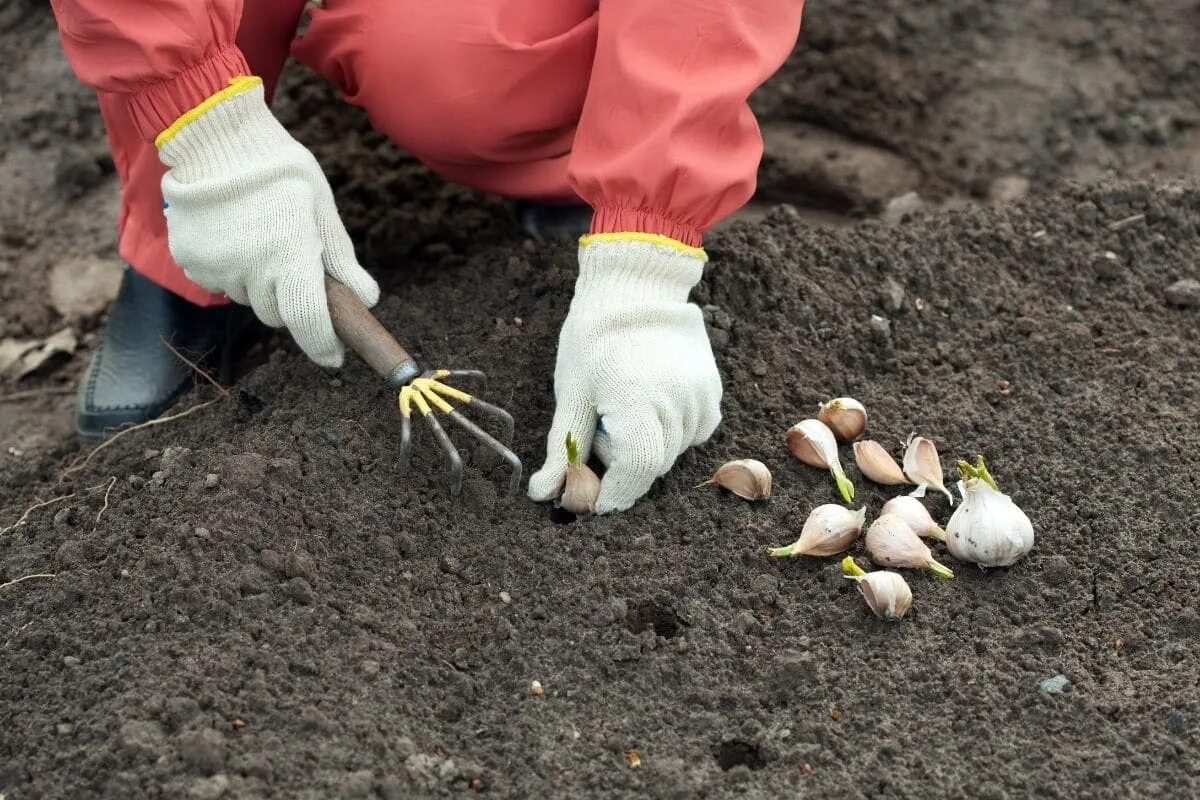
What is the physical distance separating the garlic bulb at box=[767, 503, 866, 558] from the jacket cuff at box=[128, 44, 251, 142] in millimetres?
888

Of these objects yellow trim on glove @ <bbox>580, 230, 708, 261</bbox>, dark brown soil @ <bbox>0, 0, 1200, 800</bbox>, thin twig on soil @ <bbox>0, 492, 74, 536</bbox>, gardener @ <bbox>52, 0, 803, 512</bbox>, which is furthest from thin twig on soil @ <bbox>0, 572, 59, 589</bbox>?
yellow trim on glove @ <bbox>580, 230, 708, 261</bbox>

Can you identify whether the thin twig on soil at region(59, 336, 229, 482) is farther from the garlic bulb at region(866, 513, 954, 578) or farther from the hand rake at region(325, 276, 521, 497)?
the garlic bulb at region(866, 513, 954, 578)

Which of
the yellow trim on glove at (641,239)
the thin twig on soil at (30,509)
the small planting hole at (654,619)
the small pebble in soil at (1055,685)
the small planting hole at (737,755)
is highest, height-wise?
the yellow trim on glove at (641,239)

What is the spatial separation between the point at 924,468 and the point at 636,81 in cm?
61

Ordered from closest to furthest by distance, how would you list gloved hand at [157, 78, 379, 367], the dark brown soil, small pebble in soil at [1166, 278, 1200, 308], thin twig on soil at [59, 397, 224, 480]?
the dark brown soil < gloved hand at [157, 78, 379, 367] < thin twig on soil at [59, 397, 224, 480] < small pebble in soil at [1166, 278, 1200, 308]

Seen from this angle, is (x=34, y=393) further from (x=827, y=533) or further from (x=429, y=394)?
(x=827, y=533)

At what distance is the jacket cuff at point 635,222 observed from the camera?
155 cm

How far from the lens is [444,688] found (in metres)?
1.41

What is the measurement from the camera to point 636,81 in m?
1.52

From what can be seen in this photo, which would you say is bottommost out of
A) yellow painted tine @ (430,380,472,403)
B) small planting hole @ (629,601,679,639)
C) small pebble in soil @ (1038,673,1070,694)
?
small pebble in soil @ (1038,673,1070,694)

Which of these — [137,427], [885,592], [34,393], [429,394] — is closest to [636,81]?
[429,394]

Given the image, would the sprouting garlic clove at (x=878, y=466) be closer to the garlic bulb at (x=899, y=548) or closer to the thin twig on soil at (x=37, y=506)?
the garlic bulb at (x=899, y=548)

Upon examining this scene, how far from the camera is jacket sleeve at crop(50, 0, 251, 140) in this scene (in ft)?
5.01

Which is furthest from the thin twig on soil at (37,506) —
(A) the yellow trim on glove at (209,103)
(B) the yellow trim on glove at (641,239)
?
(B) the yellow trim on glove at (641,239)
